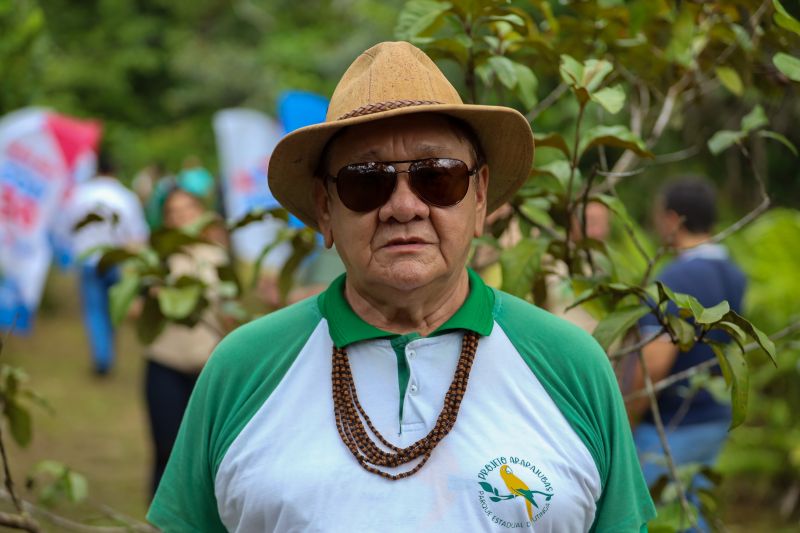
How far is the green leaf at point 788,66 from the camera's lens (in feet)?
9.12

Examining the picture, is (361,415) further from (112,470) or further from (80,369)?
(80,369)

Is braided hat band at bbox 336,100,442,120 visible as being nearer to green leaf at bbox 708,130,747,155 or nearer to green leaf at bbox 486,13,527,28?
green leaf at bbox 486,13,527,28

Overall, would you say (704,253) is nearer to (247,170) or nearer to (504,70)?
(504,70)

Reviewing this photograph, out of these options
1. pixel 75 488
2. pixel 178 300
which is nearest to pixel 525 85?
pixel 178 300

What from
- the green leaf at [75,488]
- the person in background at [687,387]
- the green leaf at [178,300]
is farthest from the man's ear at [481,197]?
the person in background at [687,387]

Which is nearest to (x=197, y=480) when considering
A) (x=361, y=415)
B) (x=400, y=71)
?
(x=361, y=415)

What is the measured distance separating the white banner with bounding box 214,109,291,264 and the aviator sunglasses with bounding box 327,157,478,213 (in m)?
6.26

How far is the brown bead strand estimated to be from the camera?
7.16 feet

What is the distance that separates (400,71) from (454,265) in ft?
1.35

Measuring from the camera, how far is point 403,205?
223 cm

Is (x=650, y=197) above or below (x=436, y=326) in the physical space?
below

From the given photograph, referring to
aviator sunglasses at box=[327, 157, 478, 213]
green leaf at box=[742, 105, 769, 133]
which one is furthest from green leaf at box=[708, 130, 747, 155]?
aviator sunglasses at box=[327, 157, 478, 213]

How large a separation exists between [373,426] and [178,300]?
132 centimetres

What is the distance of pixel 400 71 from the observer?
2324 mm
